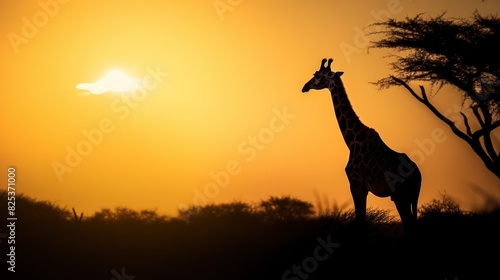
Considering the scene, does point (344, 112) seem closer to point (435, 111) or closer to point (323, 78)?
point (323, 78)

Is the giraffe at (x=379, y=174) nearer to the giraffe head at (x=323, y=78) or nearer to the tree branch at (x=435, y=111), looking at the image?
the giraffe head at (x=323, y=78)

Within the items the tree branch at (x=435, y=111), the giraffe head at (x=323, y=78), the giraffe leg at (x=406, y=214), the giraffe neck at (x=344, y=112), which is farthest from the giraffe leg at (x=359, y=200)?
the tree branch at (x=435, y=111)

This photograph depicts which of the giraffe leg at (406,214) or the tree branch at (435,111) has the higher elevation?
the tree branch at (435,111)

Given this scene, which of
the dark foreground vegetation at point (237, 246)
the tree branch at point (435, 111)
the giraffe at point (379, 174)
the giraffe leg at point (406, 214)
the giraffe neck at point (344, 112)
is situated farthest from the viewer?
the tree branch at point (435, 111)

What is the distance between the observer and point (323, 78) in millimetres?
15602

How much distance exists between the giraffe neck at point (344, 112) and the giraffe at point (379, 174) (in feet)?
0.18

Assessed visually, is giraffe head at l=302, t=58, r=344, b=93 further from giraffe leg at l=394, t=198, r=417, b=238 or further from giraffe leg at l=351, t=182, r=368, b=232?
giraffe leg at l=394, t=198, r=417, b=238

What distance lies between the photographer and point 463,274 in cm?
1271

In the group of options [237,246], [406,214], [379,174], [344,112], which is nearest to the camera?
[237,246]

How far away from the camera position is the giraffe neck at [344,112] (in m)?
15.4

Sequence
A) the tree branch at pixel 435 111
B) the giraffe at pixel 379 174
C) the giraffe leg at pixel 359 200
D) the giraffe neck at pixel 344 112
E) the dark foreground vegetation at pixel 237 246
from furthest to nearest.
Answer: the tree branch at pixel 435 111 < the giraffe neck at pixel 344 112 < the giraffe at pixel 379 174 < the giraffe leg at pixel 359 200 < the dark foreground vegetation at pixel 237 246

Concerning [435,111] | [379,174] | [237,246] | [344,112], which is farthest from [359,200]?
[435,111]

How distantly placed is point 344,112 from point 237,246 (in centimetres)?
425

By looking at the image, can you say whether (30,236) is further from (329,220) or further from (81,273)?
(329,220)
